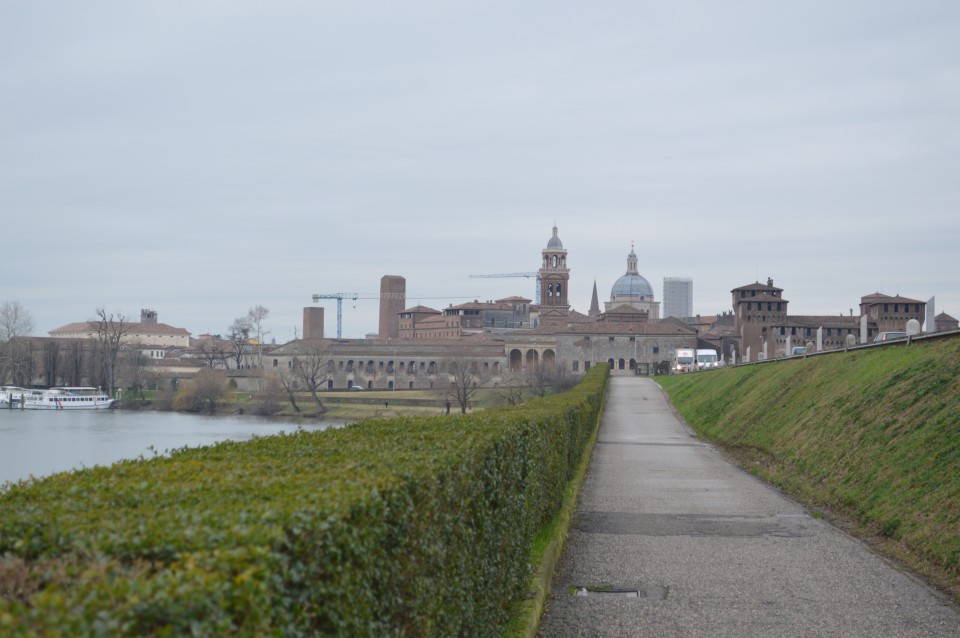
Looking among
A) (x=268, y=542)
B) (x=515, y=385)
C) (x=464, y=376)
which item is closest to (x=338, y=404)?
(x=464, y=376)

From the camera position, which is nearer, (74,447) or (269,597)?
(269,597)

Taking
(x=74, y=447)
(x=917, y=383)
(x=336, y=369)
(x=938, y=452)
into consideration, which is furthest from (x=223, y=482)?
(x=336, y=369)

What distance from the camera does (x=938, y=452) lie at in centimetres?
1021

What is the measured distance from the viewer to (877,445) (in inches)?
475

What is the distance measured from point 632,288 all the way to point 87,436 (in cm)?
11280

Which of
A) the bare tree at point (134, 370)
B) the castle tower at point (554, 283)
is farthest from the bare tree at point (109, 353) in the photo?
the castle tower at point (554, 283)

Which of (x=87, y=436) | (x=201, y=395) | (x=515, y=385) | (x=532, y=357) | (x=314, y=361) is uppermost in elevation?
(x=532, y=357)

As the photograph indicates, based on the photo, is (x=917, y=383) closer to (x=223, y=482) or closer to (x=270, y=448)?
(x=270, y=448)

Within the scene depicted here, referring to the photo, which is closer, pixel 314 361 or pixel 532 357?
pixel 314 361

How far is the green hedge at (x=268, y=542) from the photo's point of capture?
6.88ft

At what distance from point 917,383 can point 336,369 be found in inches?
3669

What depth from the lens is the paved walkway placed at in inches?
263

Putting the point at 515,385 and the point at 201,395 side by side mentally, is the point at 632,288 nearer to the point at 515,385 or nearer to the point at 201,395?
the point at 515,385

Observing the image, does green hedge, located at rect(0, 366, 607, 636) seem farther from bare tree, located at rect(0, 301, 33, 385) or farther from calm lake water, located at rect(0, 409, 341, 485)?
bare tree, located at rect(0, 301, 33, 385)
